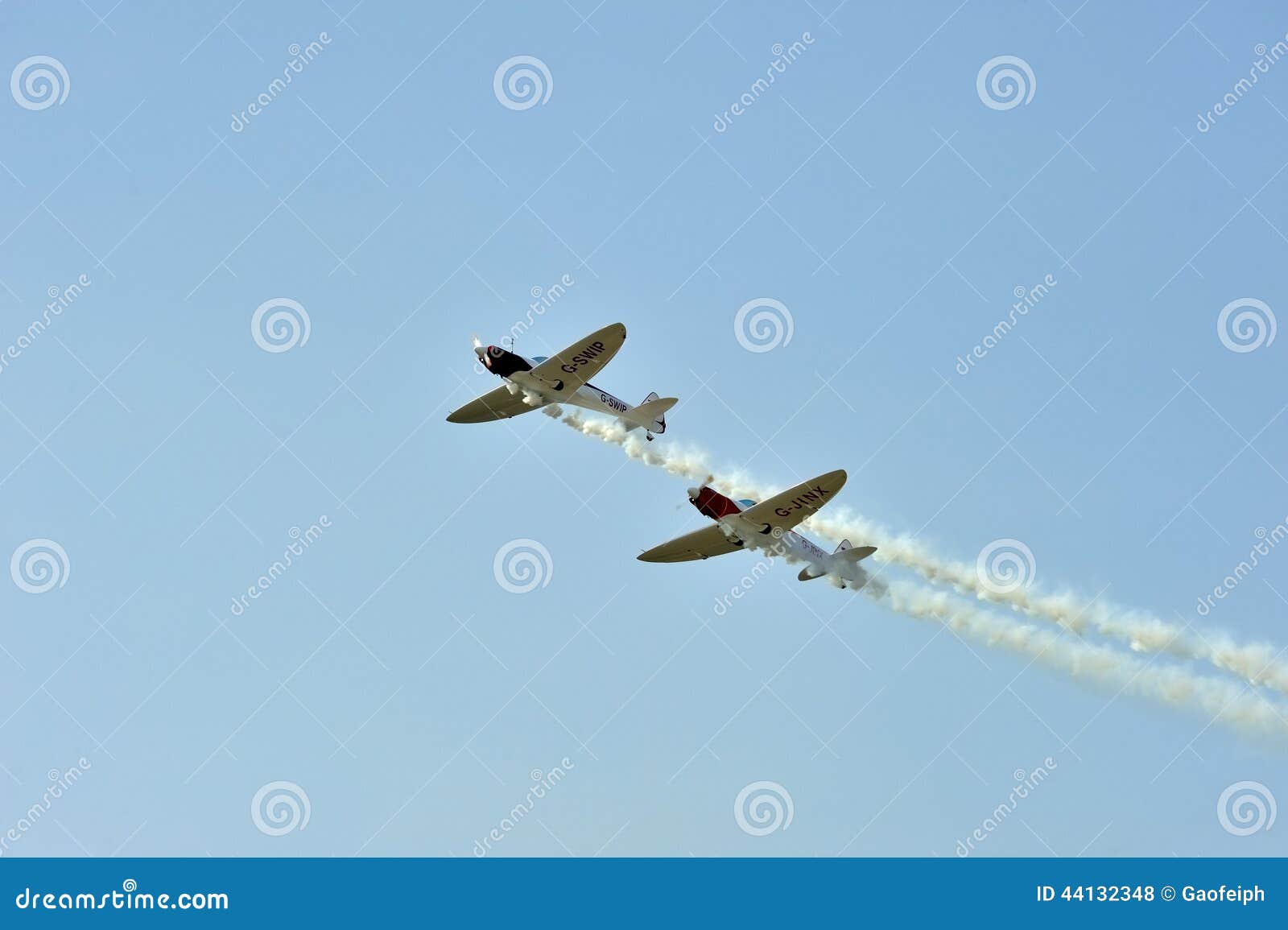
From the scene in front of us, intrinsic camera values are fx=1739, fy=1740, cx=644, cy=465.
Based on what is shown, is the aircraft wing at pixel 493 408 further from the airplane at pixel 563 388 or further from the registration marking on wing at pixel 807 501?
the registration marking on wing at pixel 807 501

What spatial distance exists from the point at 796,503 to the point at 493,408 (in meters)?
15.2

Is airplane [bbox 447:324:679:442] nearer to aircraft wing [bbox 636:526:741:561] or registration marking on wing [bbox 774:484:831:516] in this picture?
aircraft wing [bbox 636:526:741:561]

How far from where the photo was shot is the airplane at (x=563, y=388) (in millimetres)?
71188

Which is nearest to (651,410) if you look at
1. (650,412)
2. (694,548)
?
(650,412)

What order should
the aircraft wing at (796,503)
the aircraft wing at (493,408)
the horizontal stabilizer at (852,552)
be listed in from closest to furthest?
1. the aircraft wing at (796,503)
2. the horizontal stabilizer at (852,552)
3. the aircraft wing at (493,408)

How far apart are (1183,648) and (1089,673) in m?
4.09

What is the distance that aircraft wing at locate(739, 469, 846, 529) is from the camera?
66.5 metres

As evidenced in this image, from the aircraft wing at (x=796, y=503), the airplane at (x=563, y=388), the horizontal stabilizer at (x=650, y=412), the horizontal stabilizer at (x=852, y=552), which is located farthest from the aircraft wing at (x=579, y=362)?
the horizontal stabilizer at (x=852, y=552)

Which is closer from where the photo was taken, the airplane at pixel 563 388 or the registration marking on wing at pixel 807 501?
the registration marking on wing at pixel 807 501

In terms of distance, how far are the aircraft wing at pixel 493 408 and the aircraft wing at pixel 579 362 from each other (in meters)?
2.12

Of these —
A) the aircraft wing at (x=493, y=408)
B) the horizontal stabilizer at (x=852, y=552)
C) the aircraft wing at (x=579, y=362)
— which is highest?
the horizontal stabilizer at (x=852, y=552)

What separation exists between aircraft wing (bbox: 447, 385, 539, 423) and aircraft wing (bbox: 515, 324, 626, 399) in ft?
6.95
